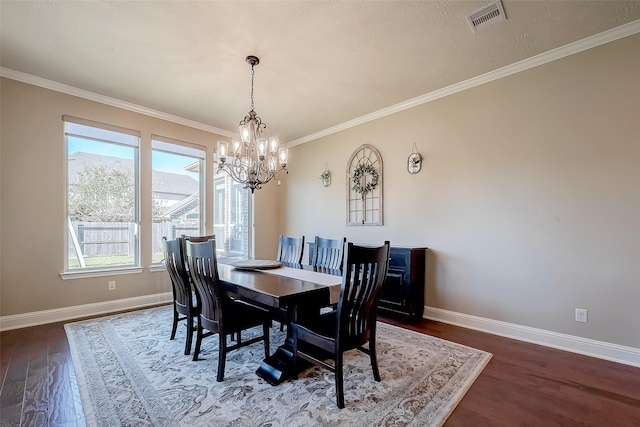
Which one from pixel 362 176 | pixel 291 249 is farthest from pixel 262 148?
pixel 362 176

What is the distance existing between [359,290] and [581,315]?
2.22 meters

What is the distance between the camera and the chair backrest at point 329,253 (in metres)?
2.93

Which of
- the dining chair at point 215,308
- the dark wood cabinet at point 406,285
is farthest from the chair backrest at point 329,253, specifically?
the dining chair at point 215,308

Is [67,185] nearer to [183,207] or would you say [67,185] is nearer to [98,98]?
[98,98]

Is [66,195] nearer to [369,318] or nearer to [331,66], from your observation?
[331,66]

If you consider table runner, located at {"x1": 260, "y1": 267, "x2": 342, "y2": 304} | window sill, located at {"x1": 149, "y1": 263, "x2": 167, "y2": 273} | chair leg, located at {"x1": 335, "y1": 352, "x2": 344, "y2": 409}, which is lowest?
chair leg, located at {"x1": 335, "y1": 352, "x2": 344, "y2": 409}

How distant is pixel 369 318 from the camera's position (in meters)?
1.98

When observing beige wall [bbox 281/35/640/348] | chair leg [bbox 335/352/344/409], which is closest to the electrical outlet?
beige wall [bbox 281/35/640/348]

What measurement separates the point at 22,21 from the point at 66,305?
290 cm

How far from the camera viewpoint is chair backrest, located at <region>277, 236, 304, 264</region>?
3273mm

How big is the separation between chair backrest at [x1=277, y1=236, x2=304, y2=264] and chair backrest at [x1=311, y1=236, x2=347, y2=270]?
0.66 ft

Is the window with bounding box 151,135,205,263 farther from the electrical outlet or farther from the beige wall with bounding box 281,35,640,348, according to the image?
the electrical outlet

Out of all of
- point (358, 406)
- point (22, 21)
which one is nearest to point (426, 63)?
point (358, 406)

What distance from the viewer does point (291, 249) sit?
3396mm
